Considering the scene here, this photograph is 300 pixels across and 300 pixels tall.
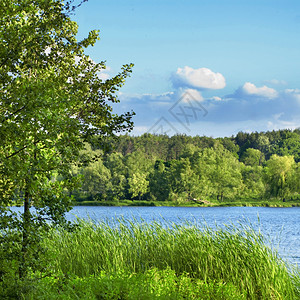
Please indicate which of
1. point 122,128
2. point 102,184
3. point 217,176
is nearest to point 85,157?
point 122,128

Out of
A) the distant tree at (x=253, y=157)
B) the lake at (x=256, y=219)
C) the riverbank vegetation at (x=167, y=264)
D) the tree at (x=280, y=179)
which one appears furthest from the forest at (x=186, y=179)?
the riverbank vegetation at (x=167, y=264)

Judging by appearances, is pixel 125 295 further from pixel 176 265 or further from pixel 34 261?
pixel 176 265

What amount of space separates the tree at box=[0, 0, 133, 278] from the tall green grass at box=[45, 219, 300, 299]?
1760 millimetres

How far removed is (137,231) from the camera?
7.82m

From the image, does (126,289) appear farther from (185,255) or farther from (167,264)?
(185,255)

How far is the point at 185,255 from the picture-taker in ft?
22.4

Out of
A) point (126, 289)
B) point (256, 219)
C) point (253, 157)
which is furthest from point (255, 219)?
point (253, 157)

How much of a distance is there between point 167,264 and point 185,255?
1.84ft

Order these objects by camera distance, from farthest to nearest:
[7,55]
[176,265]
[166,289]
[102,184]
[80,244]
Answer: [102,184] < [80,244] < [176,265] < [166,289] < [7,55]

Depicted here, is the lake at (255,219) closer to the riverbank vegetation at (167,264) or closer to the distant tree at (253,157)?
the riverbank vegetation at (167,264)

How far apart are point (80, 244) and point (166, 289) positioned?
3265mm

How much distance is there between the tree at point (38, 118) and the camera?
3975mm

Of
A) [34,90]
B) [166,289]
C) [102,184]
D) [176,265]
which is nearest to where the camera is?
[34,90]

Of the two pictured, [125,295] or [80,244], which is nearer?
[125,295]
